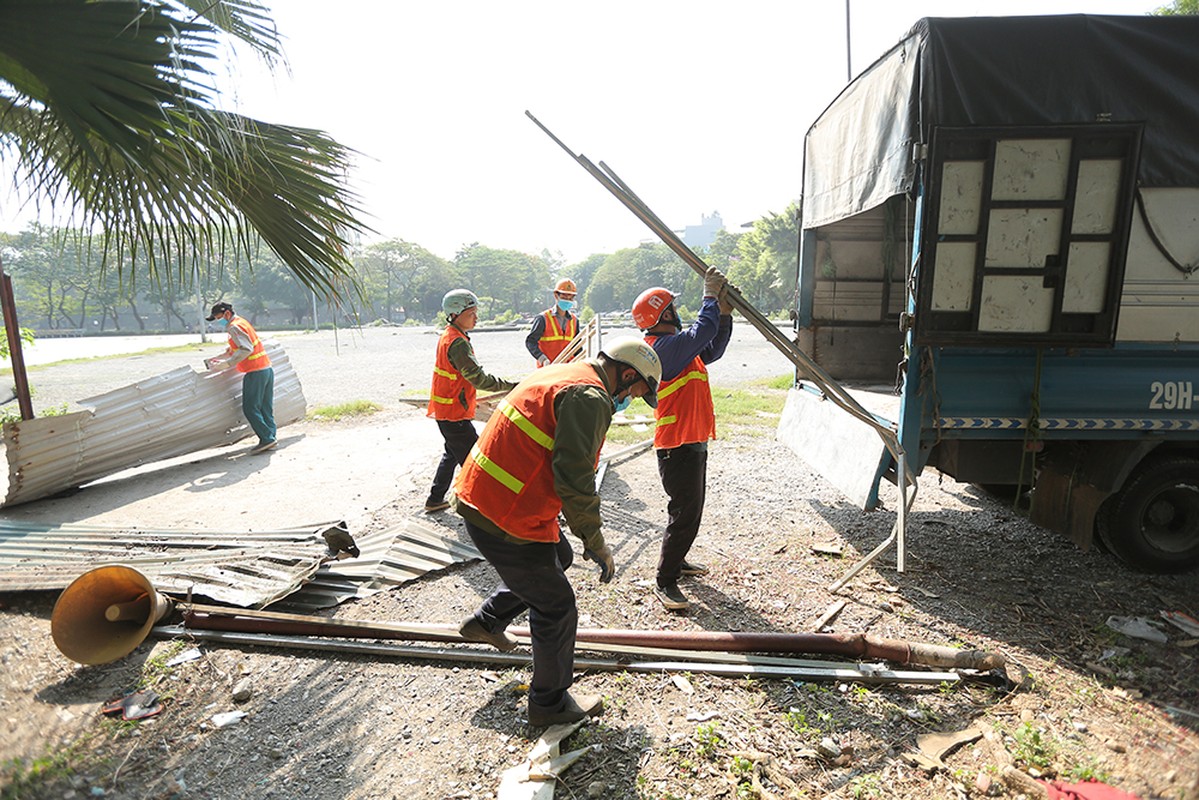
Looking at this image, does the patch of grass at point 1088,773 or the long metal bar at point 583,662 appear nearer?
the patch of grass at point 1088,773

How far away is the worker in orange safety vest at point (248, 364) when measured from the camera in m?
7.38

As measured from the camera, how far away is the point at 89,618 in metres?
3.19

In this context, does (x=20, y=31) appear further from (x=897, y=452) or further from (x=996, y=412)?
(x=996, y=412)

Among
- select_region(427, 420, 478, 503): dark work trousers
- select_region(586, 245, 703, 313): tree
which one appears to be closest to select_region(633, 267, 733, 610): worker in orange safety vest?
select_region(427, 420, 478, 503): dark work trousers

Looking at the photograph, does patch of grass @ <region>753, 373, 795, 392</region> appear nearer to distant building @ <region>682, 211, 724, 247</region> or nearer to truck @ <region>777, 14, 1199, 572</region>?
truck @ <region>777, 14, 1199, 572</region>

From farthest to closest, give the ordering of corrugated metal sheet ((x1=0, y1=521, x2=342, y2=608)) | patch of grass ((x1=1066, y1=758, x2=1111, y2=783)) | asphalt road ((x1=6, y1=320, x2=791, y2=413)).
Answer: asphalt road ((x1=6, y1=320, x2=791, y2=413))
corrugated metal sheet ((x1=0, y1=521, x2=342, y2=608))
patch of grass ((x1=1066, y1=758, x2=1111, y2=783))

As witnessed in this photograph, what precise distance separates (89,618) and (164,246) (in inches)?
74.4

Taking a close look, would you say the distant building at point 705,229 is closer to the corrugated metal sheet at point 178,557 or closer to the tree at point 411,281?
the tree at point 411,281

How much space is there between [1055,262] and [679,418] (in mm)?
2272

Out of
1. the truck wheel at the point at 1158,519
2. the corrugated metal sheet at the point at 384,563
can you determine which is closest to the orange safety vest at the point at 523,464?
the corrugated metal sheet at the point at 384,563

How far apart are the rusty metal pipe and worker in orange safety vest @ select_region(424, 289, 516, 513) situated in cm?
193

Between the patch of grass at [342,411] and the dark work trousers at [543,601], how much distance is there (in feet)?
26.1

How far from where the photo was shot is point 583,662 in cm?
313

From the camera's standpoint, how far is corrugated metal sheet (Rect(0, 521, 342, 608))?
12.2ft
